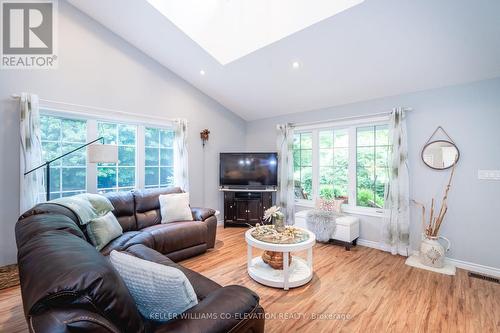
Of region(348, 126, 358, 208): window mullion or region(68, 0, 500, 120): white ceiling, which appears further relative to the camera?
region(348, 126, 358, 208): window mullion

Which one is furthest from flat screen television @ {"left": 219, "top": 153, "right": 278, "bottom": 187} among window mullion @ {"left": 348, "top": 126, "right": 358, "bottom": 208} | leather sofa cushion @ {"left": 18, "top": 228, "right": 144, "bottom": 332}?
leather sofa cushion @ {"left": 18, "top": 228, "right": 144, "bottom": 332}

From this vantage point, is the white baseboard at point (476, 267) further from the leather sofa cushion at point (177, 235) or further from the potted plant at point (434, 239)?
the leather sofa cushion at point (177, 235)

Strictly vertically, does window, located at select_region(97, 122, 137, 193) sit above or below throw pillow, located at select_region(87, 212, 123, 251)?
above

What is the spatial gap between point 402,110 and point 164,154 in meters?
3.97

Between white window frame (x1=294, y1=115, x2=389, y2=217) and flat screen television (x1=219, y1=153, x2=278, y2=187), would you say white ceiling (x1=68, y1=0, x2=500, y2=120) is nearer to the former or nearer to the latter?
white window frame (x1=294, y1=115, x2=389, y2=217)

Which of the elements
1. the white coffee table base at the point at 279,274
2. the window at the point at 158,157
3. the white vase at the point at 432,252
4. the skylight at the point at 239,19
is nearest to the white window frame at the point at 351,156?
the white vase at the point at 432,252

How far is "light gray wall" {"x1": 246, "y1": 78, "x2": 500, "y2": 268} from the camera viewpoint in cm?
284

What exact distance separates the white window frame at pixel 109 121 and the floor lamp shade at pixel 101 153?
868 mm

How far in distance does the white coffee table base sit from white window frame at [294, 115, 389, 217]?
1586mm

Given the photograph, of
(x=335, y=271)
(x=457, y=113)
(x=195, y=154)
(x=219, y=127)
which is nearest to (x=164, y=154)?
(x=195, y=154)

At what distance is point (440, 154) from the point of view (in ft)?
10.3

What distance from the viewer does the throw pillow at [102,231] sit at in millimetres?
2447

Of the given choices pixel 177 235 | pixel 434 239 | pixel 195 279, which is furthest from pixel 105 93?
pixel 434 239

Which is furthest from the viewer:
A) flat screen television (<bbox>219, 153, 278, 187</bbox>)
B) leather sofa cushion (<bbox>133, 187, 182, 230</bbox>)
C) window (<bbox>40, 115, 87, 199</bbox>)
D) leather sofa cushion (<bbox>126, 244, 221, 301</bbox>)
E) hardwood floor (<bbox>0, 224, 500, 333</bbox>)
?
flat screen television (<bbox>219, 153, 278, 187</bbox>)
